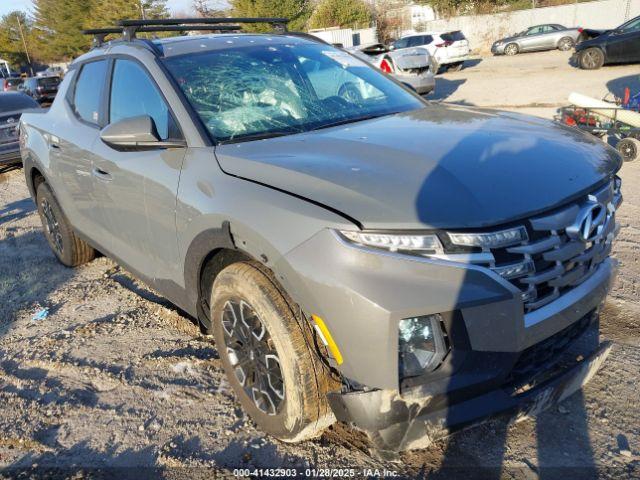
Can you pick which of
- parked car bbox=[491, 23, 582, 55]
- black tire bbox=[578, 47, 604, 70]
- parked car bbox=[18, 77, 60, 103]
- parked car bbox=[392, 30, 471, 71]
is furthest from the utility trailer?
parked car bbox=[18, 77, 60, 103]

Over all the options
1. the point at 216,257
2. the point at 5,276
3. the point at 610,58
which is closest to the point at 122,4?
the point at 610,58

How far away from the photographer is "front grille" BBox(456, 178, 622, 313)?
1.97 metres

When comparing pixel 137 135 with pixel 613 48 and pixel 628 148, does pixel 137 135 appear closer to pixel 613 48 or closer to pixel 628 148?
pixel 628 148

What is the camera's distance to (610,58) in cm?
1750

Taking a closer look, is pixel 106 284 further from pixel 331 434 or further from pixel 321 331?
pixel 321 331

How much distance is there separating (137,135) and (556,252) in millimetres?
2061

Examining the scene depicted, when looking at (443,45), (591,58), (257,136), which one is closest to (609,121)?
(257,136)

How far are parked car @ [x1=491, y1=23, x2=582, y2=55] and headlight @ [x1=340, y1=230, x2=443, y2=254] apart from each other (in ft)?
90.8

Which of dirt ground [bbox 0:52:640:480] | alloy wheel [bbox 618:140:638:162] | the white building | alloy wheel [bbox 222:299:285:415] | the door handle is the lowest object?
dirt ground [bbox 0:52:640:480]

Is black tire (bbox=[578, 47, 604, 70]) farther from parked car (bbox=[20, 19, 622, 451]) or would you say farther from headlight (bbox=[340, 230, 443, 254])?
headlight (bbox=[340, 230, 443, 254])

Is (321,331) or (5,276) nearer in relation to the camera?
(321,331)

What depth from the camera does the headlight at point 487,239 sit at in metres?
1.92

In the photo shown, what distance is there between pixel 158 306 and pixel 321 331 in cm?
250

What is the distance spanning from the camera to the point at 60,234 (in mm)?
4863
